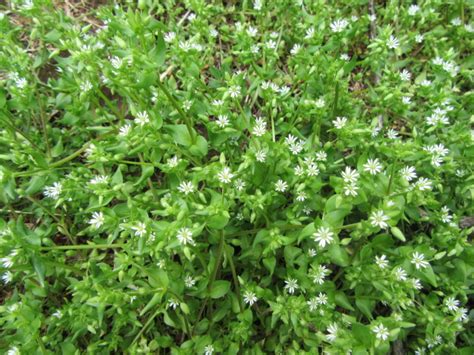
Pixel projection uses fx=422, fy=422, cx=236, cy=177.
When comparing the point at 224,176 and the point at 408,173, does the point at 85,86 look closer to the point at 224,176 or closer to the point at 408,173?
the point at 224,176

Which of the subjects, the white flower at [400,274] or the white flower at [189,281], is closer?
the white flower at [400,274]

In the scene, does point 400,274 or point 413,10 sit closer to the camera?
point 400,274

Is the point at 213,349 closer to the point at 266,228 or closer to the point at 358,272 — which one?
the point at 266,228

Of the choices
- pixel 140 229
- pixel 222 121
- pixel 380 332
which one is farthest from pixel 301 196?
pixel 140 229

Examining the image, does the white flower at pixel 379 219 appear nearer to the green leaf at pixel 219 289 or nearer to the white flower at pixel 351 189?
the white flower at pixel 351 189

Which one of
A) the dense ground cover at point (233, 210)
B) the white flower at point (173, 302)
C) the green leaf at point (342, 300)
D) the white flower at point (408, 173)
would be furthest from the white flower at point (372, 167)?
the white flower at point (173, 302)

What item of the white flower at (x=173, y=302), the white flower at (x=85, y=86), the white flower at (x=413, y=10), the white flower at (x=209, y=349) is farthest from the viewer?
the white flower at (x=413, y=10)
